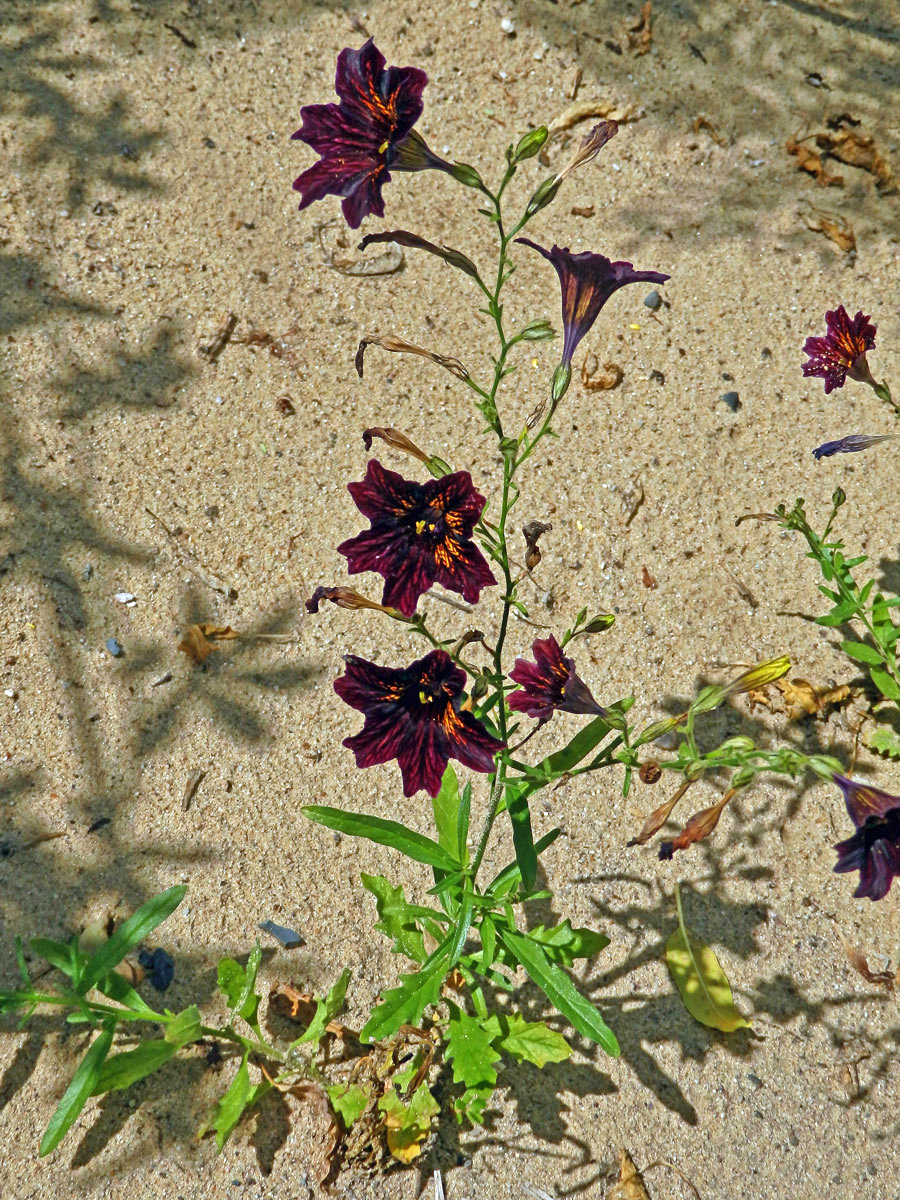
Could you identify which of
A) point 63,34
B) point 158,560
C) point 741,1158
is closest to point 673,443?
point 158,560

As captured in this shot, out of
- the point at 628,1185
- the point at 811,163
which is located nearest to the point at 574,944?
the point at 628,1185

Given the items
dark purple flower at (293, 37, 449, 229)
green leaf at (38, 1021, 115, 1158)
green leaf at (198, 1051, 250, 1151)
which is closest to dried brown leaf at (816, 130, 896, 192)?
dark purple flower at (293, 37, 449, 229)

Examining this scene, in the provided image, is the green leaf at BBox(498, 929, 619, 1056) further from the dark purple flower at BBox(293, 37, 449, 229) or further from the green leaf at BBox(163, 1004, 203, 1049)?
the dark purple flower at BBox(293, 37, 449, 229)

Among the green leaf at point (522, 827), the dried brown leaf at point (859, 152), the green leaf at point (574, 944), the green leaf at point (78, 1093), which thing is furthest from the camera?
the dried brown leaf at point (859, 152)

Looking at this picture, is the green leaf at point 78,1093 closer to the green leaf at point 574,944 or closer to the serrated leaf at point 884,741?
the green leaf at point 574,944

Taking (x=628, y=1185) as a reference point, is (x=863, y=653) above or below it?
above

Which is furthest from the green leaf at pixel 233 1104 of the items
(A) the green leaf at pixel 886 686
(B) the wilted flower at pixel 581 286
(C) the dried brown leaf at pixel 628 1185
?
(A) the green leaf at pixel 886 686

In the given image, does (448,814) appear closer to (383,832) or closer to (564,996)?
(383,832)
